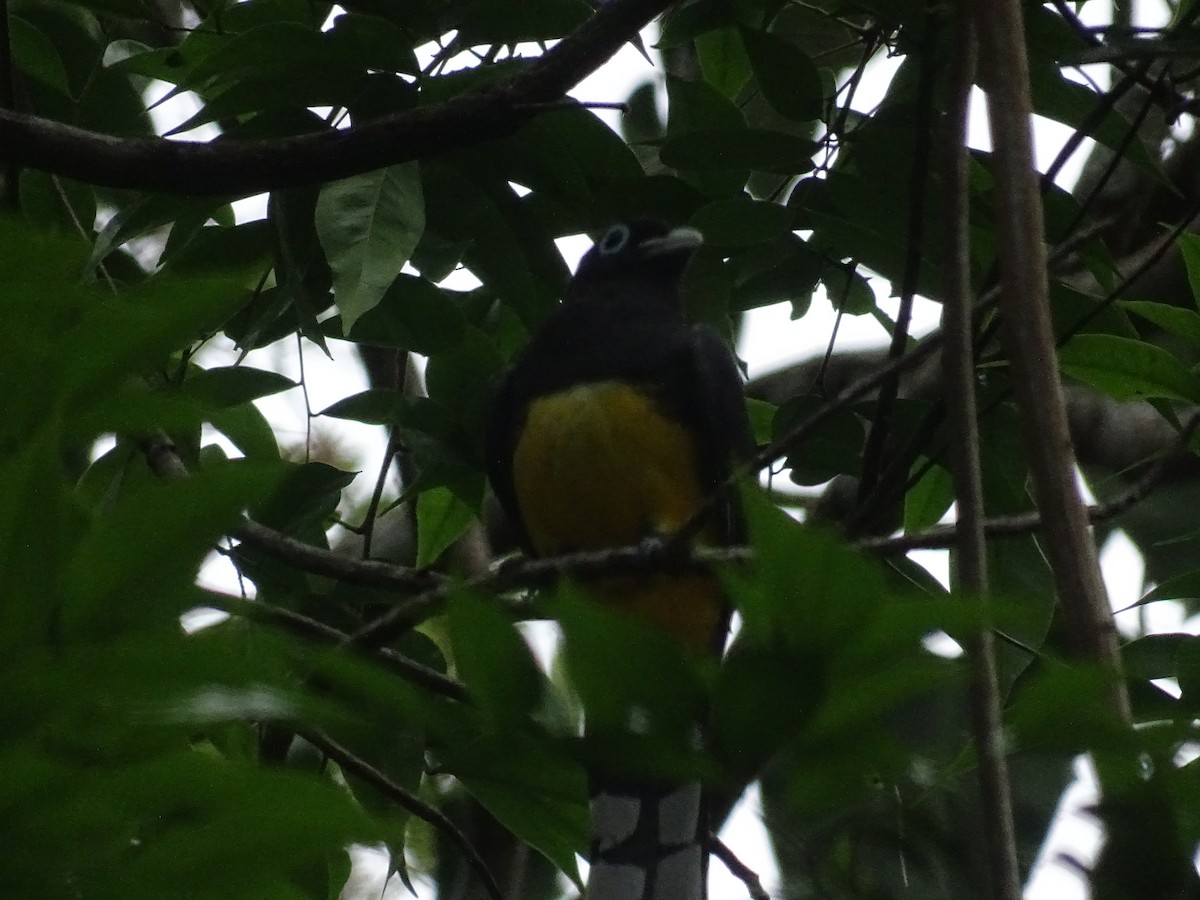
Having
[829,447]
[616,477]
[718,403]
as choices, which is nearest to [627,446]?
[616,477]

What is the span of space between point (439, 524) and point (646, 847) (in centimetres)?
146

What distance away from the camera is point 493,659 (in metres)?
0.99

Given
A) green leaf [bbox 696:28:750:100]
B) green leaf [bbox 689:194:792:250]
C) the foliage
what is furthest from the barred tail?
green leaf [bbox 696:28:750:100]

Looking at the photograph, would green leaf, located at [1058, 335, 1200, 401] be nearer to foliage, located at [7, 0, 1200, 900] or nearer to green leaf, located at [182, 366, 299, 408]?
foliage, located at [7, 0, 1200, 900]

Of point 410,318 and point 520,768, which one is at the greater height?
point 410,318

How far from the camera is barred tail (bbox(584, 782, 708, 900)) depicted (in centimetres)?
155

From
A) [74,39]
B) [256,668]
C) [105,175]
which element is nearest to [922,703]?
[256,668]

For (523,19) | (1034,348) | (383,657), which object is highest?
(523,19)

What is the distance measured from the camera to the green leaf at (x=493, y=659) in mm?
969

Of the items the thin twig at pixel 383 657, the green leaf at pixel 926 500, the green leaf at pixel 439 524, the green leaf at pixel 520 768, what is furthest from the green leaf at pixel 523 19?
the green leaf at pixel 520 768

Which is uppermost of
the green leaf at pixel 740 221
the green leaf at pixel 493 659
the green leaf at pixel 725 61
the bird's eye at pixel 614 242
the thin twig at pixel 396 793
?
the bird's eye at pixel 614 242

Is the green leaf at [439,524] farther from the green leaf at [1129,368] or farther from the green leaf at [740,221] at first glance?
the green leaf at [1129,368]

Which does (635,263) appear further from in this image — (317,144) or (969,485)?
(969,485)

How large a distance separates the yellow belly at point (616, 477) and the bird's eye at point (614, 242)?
1.87 feet
